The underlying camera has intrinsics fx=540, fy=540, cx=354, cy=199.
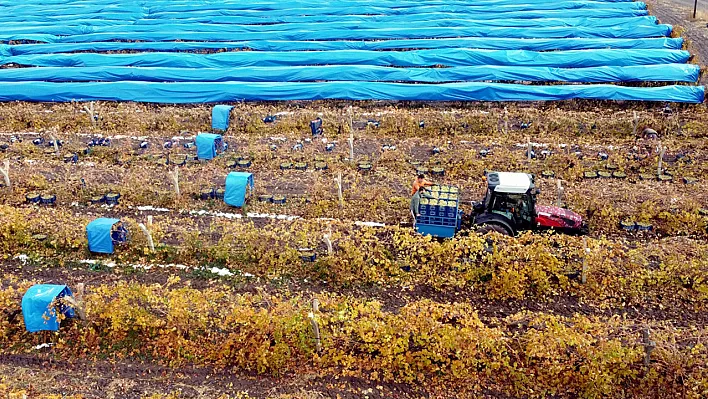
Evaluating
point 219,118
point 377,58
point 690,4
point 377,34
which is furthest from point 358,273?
point 690,4

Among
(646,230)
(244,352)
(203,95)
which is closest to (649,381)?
(646,230)

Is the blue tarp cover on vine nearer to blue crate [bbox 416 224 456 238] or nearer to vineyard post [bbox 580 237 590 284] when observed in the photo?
blue crate [bbox 416 224 456 238]

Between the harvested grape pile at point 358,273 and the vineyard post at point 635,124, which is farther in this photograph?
the vineyard post at point 635,124

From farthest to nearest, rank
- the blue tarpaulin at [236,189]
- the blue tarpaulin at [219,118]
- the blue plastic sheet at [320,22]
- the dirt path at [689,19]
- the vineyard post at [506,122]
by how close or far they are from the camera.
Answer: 1. the blue plastic sheet at [320,22]
2. the dirt path at [689,19]
3. the blue tarpaulin at [219,118]
4. the vineyard post at [506,122]
5. the blue tarpaulin at [236,189]

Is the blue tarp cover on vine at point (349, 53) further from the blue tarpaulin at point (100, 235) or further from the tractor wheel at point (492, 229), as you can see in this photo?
the tractor wheel at point (492, 229)

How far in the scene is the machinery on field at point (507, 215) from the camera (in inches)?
412

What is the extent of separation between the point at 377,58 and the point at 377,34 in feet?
12.8

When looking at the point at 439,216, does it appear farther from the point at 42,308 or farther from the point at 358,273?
the point at 42,308

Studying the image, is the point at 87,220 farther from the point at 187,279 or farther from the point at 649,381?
the point at 649,381

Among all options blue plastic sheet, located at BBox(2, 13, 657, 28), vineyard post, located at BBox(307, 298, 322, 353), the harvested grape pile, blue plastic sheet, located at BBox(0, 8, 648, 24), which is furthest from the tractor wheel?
blue plastic sheet, located at BBox(0, 8, 648, 24)

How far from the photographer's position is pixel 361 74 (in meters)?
19.9

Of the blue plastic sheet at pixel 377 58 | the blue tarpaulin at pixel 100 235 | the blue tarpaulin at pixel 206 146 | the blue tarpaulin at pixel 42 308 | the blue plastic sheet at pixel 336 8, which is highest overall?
the blue plastic sheet at pixel 336 8

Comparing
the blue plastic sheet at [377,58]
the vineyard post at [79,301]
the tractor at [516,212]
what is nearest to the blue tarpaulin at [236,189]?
the vineyard post at [79,301]

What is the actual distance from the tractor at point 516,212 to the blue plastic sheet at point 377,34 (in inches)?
595
